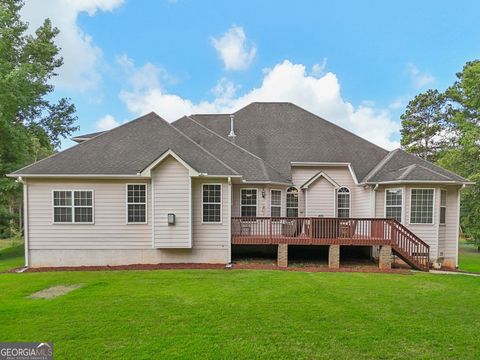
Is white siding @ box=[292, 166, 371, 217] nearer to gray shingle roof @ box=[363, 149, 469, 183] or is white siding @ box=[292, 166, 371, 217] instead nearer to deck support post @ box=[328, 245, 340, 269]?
gray shingle roof @ box=[363, 149, 469, 183]

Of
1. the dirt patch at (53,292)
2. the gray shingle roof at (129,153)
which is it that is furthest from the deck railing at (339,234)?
the dirt patch at (53,292)

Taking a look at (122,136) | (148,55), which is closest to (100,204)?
(122,136)

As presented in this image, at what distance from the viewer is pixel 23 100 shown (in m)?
14.4

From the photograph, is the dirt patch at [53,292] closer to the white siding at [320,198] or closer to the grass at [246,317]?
the grass at [246,317]

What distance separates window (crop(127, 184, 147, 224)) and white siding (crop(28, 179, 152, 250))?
0.16 meters

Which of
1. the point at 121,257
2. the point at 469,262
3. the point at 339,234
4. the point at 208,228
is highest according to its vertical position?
the point at 208,228

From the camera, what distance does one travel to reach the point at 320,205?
44.5ft

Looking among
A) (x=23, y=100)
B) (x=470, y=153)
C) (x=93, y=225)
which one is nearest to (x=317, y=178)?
(x=93, y=225)

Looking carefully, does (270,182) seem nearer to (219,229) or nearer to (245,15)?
(219,229)

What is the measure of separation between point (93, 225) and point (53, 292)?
11.8 feet

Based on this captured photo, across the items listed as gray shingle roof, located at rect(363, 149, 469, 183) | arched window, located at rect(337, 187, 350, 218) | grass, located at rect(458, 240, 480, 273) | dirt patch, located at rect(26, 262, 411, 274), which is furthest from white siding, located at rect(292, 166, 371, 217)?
grass, located at rect(458, 240, 480, 273)

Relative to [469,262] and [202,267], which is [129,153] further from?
[469,262]

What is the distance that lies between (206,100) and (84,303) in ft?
77.5

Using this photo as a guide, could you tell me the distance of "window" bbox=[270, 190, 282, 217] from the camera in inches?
501
